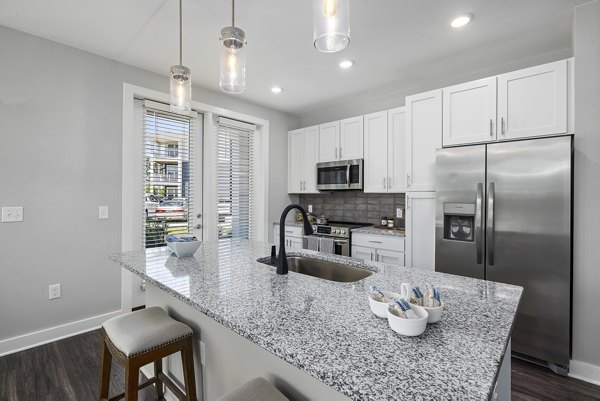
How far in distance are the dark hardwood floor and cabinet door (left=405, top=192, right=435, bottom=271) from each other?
107cm

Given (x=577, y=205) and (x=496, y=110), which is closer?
(x=577, y=205)

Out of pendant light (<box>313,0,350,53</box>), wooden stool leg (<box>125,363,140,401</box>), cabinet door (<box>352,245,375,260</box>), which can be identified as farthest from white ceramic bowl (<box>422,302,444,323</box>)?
cabinet door (<box>352,245,375,260</box>)

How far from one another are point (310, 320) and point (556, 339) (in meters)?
2.32

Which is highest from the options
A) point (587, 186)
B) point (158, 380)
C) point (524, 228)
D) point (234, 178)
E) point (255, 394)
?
point (234, 178)

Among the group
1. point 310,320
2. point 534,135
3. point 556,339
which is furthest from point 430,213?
point 310,320

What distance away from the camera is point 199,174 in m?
3.67

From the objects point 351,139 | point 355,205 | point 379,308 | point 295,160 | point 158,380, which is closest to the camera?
point 379,308

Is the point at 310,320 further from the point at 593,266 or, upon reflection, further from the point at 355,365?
the point at 593,266

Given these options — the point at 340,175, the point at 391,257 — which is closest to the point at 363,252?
the point at 391,257

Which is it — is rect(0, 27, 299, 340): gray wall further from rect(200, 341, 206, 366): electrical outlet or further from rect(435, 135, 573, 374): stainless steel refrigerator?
rect(435, 135, 573, 374): stainless steel refrigerator

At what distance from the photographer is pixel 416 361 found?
71 cm

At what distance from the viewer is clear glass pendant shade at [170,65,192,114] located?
1.80 m

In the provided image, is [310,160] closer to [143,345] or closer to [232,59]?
[232,59]

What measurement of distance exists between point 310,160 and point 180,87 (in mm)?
2714
